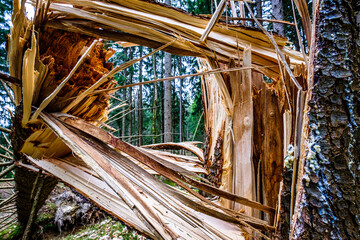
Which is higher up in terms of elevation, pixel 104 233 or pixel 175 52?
pixel 175 52

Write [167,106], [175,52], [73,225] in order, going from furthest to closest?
1. [167,106]
2. [73,225]
3. [175,52]

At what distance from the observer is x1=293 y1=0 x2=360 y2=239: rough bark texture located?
0.60 meters

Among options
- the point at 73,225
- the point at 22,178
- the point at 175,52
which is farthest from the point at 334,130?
the point at 73,225

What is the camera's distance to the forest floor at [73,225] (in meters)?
3.45

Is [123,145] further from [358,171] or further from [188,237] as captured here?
[358,171]

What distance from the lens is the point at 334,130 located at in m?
0.62

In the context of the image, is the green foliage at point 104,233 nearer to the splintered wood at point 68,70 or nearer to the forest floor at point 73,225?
the forest floor at point 73,225

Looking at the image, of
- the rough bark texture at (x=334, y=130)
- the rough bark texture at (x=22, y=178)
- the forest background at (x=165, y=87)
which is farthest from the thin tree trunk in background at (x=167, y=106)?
the rough bark texture at (x=334, y=130)

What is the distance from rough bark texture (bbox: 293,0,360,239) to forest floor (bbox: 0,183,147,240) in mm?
3551

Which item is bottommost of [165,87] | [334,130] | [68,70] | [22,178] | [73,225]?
[73,225]

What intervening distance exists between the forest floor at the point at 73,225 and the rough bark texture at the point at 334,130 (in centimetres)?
355

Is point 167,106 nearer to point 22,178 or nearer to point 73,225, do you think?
point 73,225

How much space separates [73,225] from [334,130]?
474 cm

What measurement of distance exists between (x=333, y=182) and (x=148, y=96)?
1500cm
